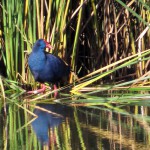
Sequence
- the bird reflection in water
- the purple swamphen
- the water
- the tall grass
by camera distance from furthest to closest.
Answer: the purple swamphen, the tall grass, the bird reflection in water, the water

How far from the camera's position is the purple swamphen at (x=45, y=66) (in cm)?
661

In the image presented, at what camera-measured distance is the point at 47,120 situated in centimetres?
518

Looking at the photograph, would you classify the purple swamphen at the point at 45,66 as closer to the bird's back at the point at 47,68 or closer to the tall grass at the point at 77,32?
the bird's back at the point at 47,68

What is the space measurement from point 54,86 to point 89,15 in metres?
0.95

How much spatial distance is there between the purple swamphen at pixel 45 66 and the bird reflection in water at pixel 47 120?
2.79 feet

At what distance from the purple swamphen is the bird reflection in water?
2.79 ft

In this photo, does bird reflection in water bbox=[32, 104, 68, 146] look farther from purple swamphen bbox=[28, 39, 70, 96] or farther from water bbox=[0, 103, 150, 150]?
purple swamphen bbox=[28, 39, 70, 96]

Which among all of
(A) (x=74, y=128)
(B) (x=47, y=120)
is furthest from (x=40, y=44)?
(A) (x=74, y=128)

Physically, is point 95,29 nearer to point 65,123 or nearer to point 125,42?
point 125,42

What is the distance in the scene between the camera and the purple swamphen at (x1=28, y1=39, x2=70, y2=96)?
21.7 feet

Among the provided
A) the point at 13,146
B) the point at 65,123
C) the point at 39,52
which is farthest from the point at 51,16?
the point at 13,146

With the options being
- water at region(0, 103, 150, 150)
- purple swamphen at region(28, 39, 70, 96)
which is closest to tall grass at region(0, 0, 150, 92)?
purple swamphen at region(28, 39, 70, 96)

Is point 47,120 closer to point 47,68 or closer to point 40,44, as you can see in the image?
point 40,44

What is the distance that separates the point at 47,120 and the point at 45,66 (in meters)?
1.76
